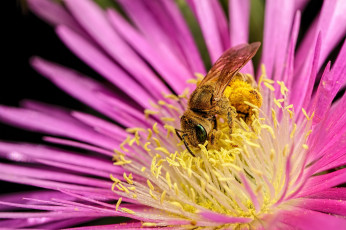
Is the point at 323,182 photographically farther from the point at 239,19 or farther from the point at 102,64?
the point at 102,64

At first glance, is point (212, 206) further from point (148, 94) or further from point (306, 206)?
point (148, 94)

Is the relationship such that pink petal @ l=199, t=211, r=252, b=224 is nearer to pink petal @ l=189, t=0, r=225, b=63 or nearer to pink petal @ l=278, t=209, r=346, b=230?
pink petal @ l=278, t=209, r=346, b=230

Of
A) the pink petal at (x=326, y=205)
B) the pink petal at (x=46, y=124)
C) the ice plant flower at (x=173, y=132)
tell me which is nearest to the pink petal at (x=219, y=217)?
the ice plant flower at (x=173, y=132)

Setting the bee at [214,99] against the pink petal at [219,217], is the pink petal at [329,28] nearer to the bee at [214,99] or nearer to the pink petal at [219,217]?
the bee at [214,99]

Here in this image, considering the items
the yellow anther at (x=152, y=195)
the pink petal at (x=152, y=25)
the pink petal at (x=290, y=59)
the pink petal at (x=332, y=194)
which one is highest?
the pink petal at (x=152, y=25)

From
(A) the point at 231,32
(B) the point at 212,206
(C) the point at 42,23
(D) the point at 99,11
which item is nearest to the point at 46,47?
(C) the point at 42,23

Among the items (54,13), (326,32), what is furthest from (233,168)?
(54,13)
